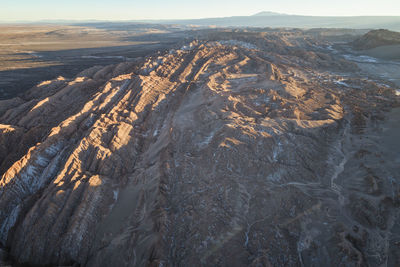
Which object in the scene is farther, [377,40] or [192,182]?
[377,40]

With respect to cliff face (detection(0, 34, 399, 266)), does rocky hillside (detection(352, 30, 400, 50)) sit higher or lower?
higher

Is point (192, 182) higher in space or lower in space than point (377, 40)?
lower

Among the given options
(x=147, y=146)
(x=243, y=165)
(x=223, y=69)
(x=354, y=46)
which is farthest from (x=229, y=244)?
(x=354, y=46)

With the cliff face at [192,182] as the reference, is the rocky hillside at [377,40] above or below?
above

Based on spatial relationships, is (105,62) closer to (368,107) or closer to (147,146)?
(147,146)
